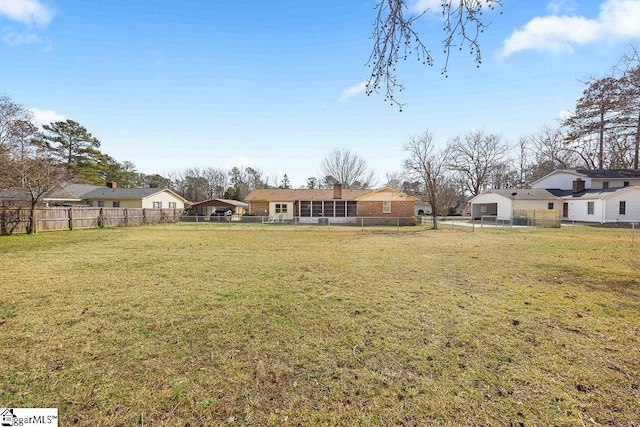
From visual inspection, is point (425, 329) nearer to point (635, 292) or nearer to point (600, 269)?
point (635, 292)

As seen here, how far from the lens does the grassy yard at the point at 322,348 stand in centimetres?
254

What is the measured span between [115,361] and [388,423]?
2980 mm

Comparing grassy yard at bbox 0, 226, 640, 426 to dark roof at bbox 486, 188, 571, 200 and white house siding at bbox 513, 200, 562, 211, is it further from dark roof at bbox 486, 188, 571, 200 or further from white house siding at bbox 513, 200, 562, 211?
dark roof at bbox 486, 188, 571, 200

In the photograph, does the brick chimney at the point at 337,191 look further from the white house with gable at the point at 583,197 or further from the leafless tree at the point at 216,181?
the leafless tree at the point at 216,181

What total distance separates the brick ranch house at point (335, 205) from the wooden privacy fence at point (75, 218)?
36.8ft

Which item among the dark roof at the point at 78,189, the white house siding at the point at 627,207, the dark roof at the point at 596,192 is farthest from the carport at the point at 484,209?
the dark roof at the point at 78,189

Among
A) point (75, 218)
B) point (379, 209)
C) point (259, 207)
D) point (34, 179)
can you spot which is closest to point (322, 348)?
point (34, 179)

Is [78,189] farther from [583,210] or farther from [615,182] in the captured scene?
[615,182]

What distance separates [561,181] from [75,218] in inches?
1954

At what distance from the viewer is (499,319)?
4.55m

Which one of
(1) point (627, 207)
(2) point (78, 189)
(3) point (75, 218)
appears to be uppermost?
(2) point (78, 189)

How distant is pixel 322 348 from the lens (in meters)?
3.63

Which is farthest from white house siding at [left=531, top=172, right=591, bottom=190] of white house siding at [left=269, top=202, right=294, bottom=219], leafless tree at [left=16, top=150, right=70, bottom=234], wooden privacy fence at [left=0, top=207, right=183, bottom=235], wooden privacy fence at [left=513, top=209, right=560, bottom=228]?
leafless tree at [left=16, top=150, right=70, bottom=234]

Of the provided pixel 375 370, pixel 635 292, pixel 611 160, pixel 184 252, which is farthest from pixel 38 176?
pixel 611 160
